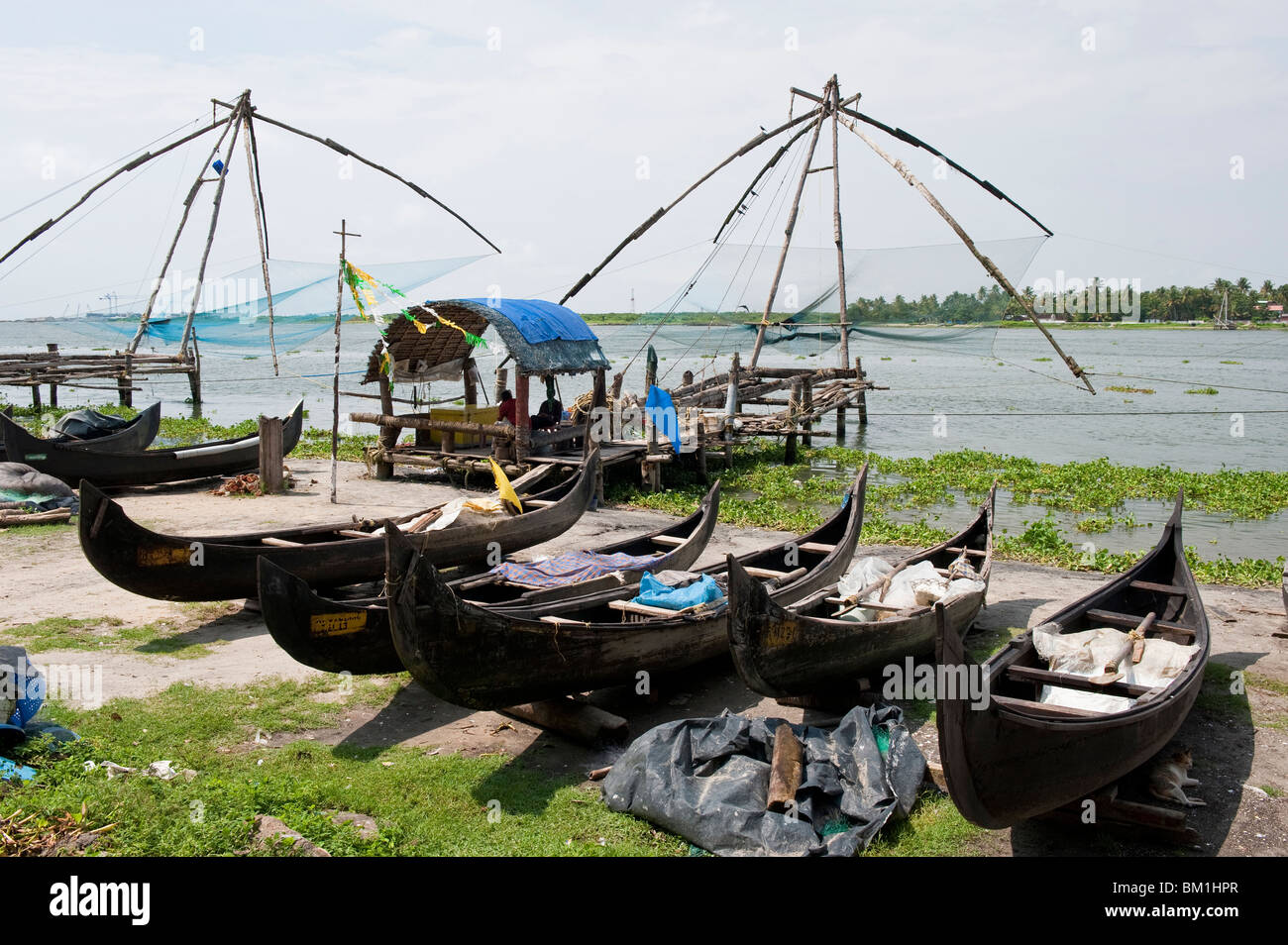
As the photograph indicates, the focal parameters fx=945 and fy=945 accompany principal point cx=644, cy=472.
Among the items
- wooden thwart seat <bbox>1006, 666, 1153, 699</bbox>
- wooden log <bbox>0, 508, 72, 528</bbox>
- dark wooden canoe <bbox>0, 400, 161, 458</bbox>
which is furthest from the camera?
dark wooden canoe <bbox>0, 400, 161, 458</bbox>

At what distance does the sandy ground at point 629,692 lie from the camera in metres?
5.49

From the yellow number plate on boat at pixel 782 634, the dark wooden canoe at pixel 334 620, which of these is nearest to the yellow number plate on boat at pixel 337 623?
the dark wooden canoe at pixel 334 620

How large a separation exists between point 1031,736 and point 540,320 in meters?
11.1

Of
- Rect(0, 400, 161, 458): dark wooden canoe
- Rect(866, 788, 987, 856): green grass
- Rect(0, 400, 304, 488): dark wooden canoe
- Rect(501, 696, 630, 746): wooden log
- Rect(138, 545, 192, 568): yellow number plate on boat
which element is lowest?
Rect(866, 788, 987, 856): green grass

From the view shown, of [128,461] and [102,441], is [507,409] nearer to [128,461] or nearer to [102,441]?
[128,461]

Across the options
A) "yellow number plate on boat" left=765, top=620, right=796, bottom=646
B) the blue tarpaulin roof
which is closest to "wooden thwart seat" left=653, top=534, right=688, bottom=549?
"yellow number plate on boat" left=765, top=620, right=796, bottom=646

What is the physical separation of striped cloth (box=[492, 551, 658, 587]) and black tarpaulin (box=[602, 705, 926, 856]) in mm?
2389

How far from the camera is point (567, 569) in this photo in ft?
26.2

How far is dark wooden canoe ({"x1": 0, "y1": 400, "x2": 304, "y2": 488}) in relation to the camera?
1386 centimetres

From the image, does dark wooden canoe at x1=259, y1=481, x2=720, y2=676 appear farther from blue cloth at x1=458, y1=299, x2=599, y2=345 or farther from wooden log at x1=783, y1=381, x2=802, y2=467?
wooden log at x1=783, y1=381, x2=802, y2=467

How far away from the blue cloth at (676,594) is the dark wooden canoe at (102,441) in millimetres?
10875

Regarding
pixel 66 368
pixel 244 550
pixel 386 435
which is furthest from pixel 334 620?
pixel 66 368

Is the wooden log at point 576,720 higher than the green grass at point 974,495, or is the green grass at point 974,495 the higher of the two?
the green grass at point 974,495

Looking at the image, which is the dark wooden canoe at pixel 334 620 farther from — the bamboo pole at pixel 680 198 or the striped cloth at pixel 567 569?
the bamboo pole at pixel 680 198
